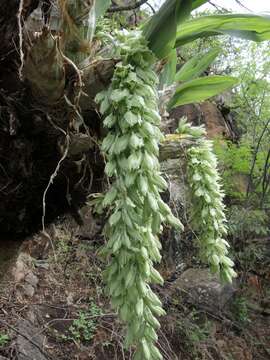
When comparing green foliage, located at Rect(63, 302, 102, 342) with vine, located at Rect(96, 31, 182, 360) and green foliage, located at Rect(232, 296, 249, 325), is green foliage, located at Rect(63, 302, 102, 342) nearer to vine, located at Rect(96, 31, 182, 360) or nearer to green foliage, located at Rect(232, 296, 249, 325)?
green foliage, located at Rect(232, 296, 249, 325)

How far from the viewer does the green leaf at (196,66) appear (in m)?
1.65

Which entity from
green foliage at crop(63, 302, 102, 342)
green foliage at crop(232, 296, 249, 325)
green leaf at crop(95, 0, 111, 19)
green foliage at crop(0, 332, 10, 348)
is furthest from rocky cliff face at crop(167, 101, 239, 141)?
green leaf at crop(95, 0, 111, 19)

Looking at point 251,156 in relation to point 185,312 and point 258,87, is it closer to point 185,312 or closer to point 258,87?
point 258,87

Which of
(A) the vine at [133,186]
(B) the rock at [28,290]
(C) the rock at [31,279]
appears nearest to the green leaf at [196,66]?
(A) the vine at [133,186]

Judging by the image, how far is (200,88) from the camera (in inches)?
62.2

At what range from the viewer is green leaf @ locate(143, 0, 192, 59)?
3.87ft

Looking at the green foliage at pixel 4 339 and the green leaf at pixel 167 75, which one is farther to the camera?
the green foliage at pixel 4 339

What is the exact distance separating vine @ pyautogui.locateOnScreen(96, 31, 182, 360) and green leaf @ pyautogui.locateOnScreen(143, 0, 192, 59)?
0.18ft

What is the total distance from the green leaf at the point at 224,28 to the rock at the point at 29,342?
2.49 m

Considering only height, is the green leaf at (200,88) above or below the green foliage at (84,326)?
above

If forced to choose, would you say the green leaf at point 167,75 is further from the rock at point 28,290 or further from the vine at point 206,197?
the rock at point 28,290

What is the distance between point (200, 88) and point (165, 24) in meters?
0.44

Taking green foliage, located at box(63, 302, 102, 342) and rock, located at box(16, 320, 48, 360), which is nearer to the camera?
rock, located at box(16, 320, 48, 360)

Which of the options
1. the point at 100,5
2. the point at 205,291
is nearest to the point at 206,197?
the point at 100,5
